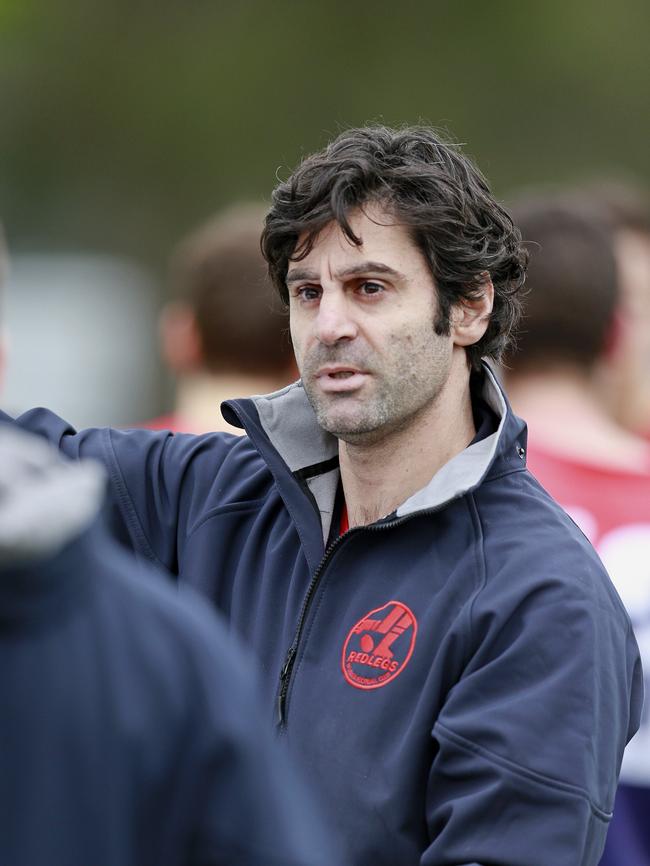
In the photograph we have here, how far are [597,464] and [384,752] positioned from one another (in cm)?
163

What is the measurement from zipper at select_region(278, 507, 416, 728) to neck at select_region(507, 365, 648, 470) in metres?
1.34

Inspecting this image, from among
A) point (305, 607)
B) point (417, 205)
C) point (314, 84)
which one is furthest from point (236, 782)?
point (314, 84)

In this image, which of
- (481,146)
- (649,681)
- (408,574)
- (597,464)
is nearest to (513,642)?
(408,574)

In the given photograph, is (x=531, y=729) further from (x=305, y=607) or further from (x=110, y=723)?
(x=110, y=723)

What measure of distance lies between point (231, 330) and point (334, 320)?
1.70 metres

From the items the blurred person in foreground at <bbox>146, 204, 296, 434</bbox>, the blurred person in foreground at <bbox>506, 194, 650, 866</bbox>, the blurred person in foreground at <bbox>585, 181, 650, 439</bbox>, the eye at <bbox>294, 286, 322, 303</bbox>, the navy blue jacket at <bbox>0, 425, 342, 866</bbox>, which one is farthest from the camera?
the blurred person in foreground at <bbox>146, 204, 296, 434</bbox>

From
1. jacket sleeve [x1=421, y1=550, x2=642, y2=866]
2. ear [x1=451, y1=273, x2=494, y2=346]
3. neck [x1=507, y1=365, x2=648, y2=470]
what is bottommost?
jacket sleeve [x1=421, y1=550, x2=642, y2=866]

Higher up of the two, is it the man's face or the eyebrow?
the eyebrow

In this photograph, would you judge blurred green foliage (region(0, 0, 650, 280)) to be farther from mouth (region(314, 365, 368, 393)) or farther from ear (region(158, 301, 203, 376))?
mouth (region(314, 365, 368, 393))

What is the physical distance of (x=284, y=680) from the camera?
3.23m

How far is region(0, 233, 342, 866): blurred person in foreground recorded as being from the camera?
1616 millimetres

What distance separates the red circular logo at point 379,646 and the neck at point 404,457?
13.1 inches

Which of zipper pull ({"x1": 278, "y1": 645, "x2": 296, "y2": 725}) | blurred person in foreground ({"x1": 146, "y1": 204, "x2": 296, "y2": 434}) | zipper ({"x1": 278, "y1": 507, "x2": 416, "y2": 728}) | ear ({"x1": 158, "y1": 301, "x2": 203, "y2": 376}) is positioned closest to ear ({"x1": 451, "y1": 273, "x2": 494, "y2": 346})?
zipper ({"x1": 278, "y1": 507, "x2": 416, "y2": 728})

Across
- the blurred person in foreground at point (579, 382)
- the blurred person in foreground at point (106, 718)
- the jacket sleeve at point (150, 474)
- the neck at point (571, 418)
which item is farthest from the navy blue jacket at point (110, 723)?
the neck at point (571, 418)
